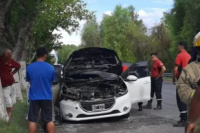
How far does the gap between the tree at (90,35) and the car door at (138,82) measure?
72.1 metres

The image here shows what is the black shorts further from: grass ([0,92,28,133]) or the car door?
the car door

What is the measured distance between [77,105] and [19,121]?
1.48 meters

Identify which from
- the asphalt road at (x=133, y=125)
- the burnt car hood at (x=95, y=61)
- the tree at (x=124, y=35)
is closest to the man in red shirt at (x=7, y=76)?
the asphalt road at (x=133, y=125)

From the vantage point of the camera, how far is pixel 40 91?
291 inches

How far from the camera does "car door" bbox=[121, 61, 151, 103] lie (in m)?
11.5

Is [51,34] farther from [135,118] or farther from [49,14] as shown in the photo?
[135,118]

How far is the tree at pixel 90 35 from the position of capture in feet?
283

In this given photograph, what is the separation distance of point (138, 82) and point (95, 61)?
1.47 metres

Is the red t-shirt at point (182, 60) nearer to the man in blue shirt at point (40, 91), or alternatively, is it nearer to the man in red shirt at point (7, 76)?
the man in blue shirt at point (40, 91)

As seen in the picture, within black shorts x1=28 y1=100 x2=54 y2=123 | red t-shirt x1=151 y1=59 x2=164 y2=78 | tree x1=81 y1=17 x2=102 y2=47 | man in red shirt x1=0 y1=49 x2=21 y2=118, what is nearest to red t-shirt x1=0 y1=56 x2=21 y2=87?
man in red shirt x1=0 y1=49 x2=21 y2=118

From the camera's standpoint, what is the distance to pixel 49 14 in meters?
26.1

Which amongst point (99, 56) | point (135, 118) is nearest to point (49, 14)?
point (99, 56)

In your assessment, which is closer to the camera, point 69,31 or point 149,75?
point 149,75

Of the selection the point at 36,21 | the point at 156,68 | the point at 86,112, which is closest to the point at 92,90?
the point at 86,112
